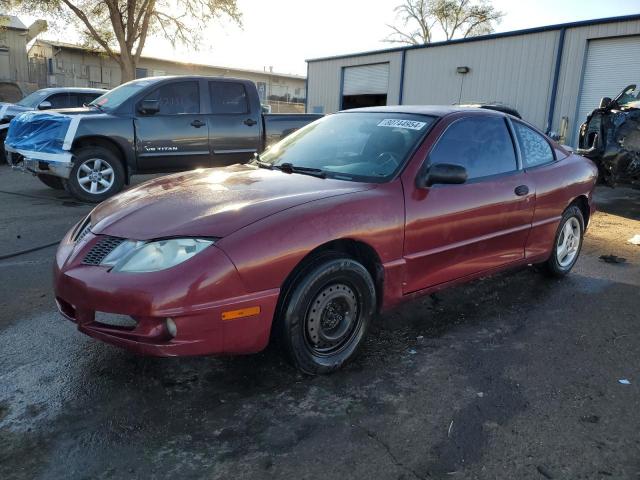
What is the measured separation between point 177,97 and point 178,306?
6.50m

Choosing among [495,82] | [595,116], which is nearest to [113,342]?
[595,116]

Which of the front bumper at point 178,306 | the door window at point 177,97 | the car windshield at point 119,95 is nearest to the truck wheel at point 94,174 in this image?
the car windshield at point 119,95

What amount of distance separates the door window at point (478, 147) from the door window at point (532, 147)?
0.16 meters

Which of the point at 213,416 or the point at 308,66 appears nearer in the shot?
the point at 213,416

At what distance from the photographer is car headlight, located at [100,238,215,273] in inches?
99.5

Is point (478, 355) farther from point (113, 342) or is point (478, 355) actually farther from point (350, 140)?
point (113, 342)

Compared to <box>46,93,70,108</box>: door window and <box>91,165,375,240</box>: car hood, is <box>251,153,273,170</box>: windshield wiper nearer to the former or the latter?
<box>91,165,375,240</box>: car hood

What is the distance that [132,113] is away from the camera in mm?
7820

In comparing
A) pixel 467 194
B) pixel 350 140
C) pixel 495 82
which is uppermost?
pixel 495 82

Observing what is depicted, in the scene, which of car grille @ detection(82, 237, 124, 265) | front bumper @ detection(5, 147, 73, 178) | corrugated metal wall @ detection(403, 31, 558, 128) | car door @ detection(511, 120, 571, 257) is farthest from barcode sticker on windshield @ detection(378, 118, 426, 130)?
corrugated metal wall @ detection(403, 31, 558, 128)

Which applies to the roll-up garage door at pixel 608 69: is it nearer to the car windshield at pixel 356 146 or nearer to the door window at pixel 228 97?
the door window at pixel 228 97

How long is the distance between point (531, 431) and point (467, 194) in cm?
166

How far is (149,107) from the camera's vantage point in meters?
7.76

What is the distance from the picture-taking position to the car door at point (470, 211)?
3344 millimetres
